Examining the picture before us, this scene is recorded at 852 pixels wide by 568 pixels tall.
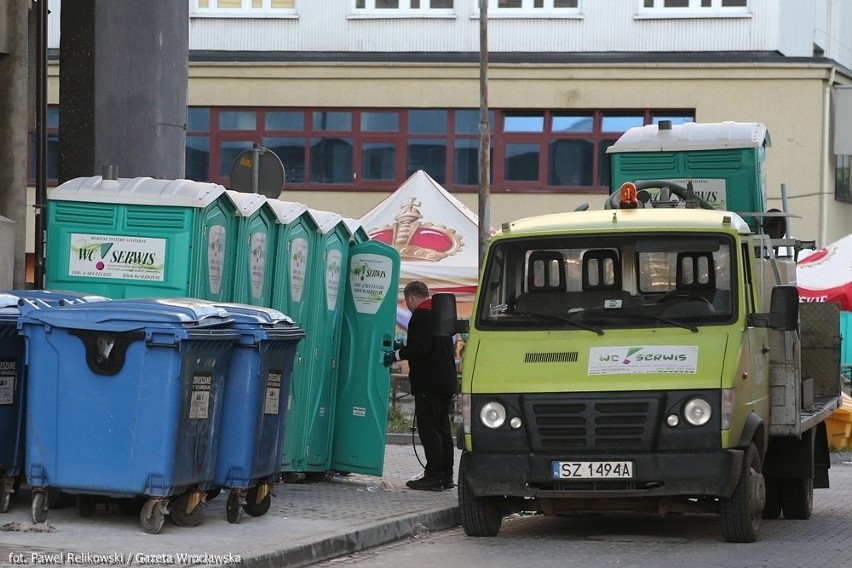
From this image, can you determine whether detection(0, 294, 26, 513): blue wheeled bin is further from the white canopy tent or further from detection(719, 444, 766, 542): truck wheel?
the white canopy tent

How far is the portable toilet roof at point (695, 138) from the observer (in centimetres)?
1630

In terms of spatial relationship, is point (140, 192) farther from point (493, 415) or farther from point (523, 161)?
point (523, 161)

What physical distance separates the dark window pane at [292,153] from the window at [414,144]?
0.08ft

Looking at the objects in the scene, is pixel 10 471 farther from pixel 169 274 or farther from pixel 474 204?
pixel 474 204

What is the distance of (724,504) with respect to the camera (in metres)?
11.0

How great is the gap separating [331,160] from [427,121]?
252 centimetres

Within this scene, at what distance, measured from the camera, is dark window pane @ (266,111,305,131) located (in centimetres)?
3984

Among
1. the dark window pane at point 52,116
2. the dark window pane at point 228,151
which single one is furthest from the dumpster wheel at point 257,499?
the dark window pane at point 228,151

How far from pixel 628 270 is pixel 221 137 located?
29.3 meters

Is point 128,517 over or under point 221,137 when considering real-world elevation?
under

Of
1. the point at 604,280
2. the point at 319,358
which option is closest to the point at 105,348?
the point at 604,280

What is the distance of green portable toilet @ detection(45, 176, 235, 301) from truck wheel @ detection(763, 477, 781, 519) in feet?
15.5

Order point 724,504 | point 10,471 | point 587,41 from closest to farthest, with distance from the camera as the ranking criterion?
point 10,471
point 724,504
point 587,41

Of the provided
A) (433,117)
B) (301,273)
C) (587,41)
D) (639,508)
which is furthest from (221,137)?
(639,508)
